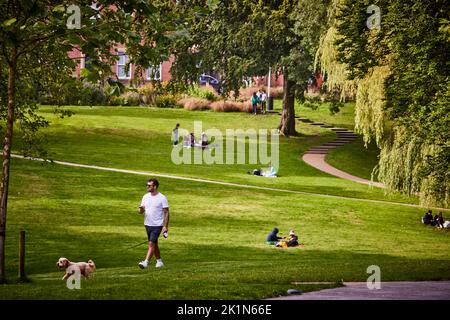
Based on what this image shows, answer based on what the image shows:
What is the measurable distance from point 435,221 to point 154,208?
19869 mm

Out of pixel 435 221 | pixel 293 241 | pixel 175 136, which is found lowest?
pixel 435 221

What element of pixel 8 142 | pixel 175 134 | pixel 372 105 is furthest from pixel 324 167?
pixel 8 142

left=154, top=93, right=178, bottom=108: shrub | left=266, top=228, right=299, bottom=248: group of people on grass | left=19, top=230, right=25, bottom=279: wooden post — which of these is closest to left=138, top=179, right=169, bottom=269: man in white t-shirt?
left=19, top=230, right=25, bottom=279: wooden post

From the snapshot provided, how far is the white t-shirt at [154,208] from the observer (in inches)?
859

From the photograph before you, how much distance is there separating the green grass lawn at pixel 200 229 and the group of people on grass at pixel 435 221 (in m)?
0.47

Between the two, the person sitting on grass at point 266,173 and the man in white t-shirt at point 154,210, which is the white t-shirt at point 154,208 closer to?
the man in white t-shirt at point 154,210

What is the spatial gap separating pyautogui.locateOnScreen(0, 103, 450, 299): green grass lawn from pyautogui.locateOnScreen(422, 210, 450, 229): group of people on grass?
1.55 feet

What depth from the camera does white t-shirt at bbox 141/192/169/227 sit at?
21.8 metres

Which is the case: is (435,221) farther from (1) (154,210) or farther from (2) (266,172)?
(1) (154,210)

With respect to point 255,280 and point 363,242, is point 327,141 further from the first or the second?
point 255,280

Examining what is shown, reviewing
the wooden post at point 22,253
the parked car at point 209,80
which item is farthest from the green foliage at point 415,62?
the parked car at point 209,80

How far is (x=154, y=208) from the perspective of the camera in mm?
21828

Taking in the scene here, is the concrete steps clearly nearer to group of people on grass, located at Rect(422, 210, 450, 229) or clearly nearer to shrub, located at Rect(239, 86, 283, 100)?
shrub, located at Rect(239, 86, 283, 100)
